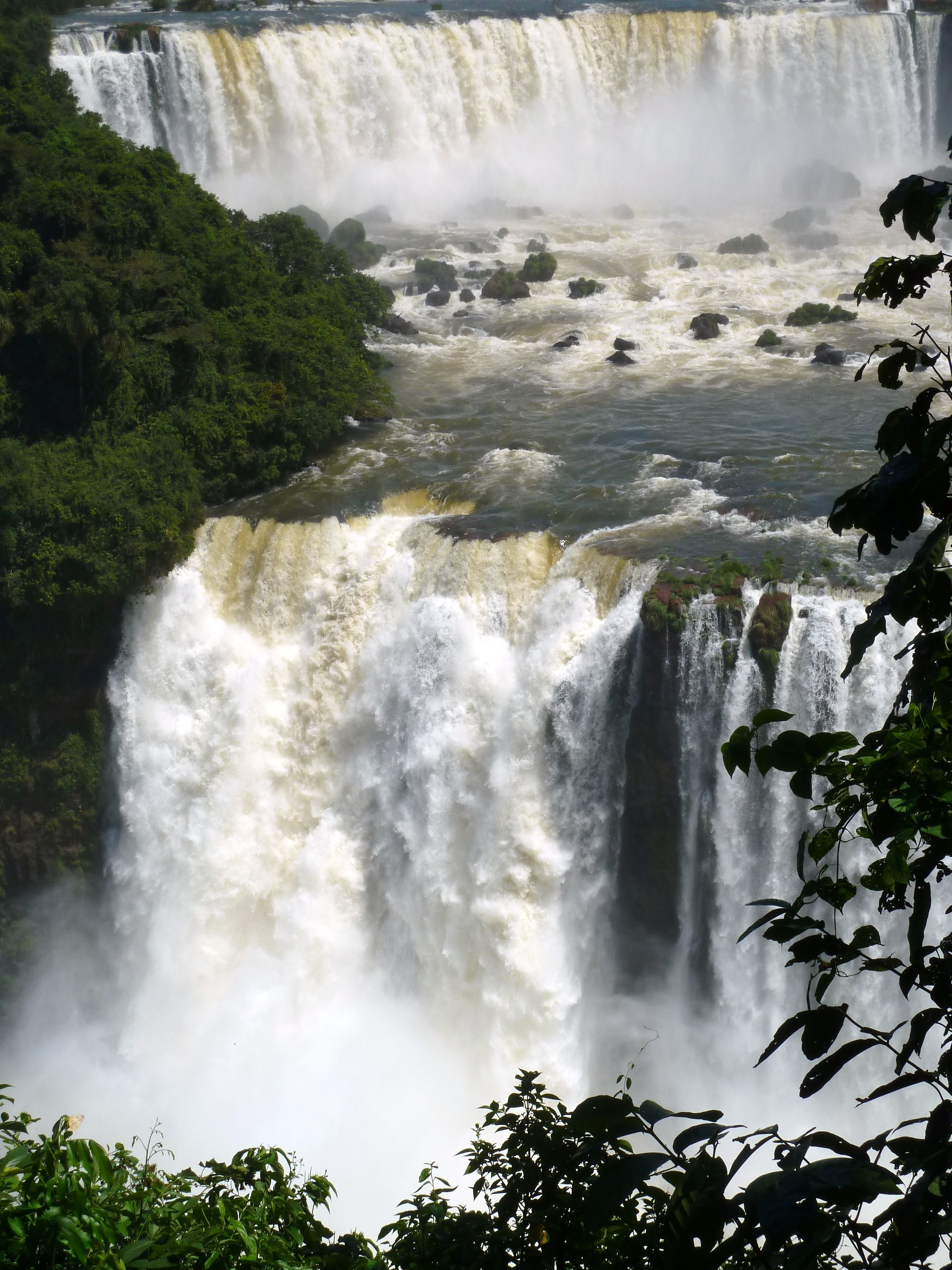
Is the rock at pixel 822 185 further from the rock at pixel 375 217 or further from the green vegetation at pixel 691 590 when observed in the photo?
the green vegetation at pixel 691 590

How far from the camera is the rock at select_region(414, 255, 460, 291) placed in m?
27.7

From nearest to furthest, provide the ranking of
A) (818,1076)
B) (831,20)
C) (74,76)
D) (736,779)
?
(818,1076)
(736,779)
(74,76)
(831,20)

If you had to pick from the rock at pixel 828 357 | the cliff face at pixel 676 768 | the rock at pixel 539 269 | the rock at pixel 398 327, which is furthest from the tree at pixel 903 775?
the rock at pixel 539 269

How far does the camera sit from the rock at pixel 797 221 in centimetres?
3225

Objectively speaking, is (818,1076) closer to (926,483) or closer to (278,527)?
(926,483)

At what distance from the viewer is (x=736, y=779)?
13680 millimetres

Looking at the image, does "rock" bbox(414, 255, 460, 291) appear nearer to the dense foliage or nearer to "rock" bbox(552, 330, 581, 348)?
"rock" bbox(552, 330, 581, 348)

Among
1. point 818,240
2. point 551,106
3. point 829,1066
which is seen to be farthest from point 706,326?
point 829,1066

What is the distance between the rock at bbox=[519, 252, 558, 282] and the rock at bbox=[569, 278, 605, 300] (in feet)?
3.84

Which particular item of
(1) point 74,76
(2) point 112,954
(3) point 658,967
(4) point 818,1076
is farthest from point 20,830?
(1) point 74,76

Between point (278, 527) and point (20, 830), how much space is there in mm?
5721

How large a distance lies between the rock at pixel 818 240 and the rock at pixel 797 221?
848 mm

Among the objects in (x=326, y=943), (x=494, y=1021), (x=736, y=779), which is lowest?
(x=494, y=1021)

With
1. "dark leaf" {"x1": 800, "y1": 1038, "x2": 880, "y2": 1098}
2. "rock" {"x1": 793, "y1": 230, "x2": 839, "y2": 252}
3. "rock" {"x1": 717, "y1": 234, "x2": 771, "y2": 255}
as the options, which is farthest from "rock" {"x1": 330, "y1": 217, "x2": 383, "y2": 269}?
"dark leaf" {"x1": 800, "y1": 1038, "x2": 880, "y2": 1098}
